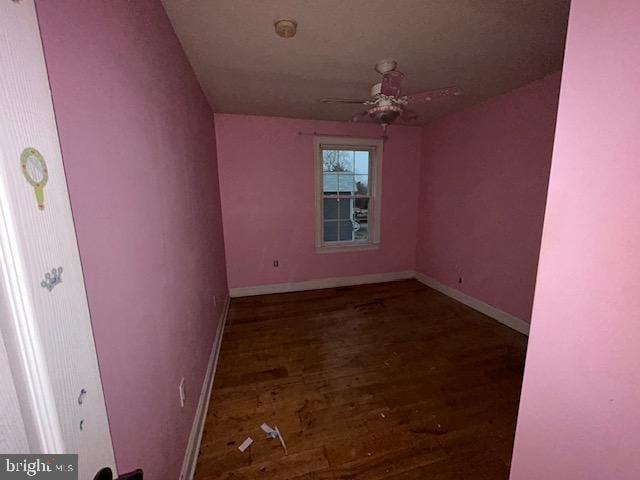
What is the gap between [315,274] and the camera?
407cm

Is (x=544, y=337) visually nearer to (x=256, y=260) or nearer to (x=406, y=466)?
(x=406, y=466)

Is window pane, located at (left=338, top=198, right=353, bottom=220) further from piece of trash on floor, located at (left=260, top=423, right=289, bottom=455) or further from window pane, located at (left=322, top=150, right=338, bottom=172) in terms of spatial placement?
piece of trash on floor, located at (left=260, top=423, right=289, bottom=455)

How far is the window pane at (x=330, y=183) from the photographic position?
12.9 ft

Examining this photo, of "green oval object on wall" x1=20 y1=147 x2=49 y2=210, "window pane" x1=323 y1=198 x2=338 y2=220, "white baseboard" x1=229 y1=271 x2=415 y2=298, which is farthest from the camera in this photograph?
"window pane" x1=323 y1=198 x2=338 y2=220

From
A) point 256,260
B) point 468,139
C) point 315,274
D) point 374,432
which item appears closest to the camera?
point 374,432

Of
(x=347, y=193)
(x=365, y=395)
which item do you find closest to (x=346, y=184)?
(x=347, y=193)

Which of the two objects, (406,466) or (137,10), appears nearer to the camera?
(137,10)

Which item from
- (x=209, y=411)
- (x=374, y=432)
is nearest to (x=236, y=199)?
(x=209, y=411)

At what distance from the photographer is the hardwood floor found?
4.86ft

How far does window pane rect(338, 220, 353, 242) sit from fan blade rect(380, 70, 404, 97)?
7.84 ft

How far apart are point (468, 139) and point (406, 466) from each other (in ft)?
11.3

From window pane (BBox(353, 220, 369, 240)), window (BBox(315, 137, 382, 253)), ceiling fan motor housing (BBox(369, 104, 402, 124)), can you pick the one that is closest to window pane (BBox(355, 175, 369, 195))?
window (BBox(315, 137, 382, 253))

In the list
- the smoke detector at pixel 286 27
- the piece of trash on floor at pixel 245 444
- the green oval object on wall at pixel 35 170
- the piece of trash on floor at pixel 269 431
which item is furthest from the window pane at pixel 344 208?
the green oval object on wall at pixel 35 170

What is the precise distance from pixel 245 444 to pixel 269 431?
157 millimetres
